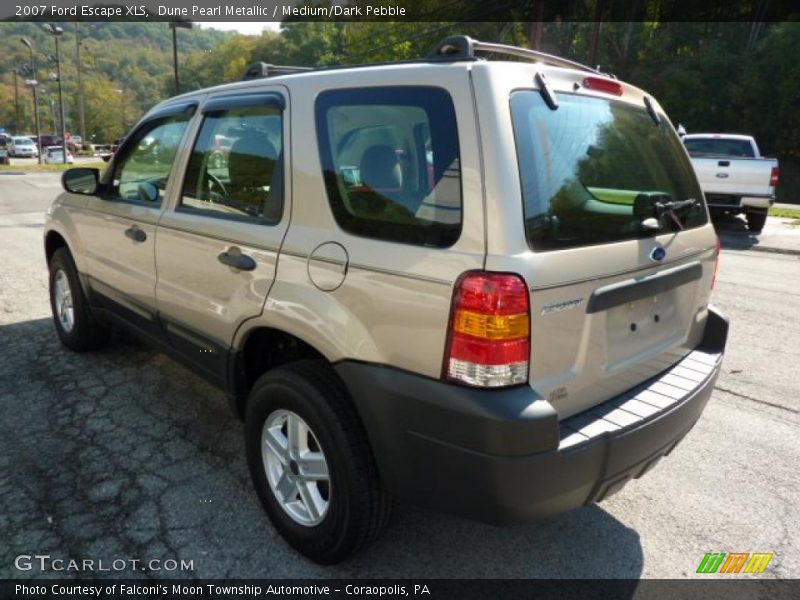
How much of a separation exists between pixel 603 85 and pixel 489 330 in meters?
1.20

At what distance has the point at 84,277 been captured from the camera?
4.21 meters

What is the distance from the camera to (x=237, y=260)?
2.58 metres

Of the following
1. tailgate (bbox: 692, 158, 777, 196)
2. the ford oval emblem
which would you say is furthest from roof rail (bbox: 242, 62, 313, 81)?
tailgate (bbox: 692, 158, 777, 196)

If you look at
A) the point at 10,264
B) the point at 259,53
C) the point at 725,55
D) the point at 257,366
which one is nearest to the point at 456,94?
the point at 257,366

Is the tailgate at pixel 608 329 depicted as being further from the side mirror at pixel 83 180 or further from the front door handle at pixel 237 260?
the side mirror at pixel 83 180

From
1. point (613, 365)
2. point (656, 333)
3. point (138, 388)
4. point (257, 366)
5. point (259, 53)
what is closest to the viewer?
point (613, 365)

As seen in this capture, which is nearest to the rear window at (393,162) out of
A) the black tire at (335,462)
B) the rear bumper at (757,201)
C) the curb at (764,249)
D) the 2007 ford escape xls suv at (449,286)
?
the 2007 ford escape xls suv at (449,286)

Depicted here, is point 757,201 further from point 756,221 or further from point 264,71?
point 264,71

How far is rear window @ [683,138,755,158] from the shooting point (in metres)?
12.9

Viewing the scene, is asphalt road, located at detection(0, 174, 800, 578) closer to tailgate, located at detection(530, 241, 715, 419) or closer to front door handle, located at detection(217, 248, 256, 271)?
tailgate, located at detection(530, 241, 715, 419)

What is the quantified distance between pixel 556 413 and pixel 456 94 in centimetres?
106

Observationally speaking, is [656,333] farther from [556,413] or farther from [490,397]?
[490,397]

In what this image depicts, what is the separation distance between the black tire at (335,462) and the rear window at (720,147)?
1270cm

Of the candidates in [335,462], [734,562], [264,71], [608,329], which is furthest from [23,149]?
[734,562]
